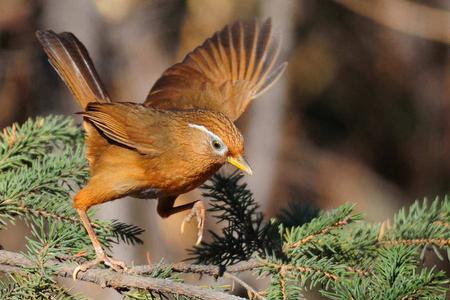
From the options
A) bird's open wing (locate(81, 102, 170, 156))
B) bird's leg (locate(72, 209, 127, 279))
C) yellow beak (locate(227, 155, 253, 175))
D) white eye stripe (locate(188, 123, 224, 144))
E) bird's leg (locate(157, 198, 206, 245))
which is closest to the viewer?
bird's leg (locate(72, 209, 127, 279))

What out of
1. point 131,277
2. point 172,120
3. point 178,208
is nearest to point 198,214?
point 178,208

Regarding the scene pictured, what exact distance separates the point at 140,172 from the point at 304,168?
5.02m

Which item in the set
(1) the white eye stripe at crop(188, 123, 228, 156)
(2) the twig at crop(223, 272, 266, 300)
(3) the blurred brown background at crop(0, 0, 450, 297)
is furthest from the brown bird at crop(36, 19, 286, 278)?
(3) the blurred brown background at crop(0, 0, 450, 297)

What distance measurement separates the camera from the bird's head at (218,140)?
12.4 feet

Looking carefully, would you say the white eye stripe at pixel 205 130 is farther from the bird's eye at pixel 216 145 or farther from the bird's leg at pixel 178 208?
the bird's leg at pixel 178 208

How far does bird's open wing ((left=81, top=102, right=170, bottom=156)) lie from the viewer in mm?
4115

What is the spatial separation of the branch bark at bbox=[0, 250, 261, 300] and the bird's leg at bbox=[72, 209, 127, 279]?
0.08 ft

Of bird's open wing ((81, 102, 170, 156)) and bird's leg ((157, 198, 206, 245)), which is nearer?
bird's open wing ((81, 102, 170, 156))

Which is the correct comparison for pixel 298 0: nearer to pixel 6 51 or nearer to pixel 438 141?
pixel 438 141

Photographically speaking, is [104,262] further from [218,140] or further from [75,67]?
[75,67]

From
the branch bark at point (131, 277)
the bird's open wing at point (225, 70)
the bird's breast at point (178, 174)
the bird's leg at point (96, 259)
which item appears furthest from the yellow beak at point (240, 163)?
the bird's open wing at point (225, 70)

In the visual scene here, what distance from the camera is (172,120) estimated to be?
13.8ft

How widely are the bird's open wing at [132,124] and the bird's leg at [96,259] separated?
639 mm

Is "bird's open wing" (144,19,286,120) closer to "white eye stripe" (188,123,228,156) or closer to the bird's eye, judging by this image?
"white eye stripe" (188,123,228,156)
